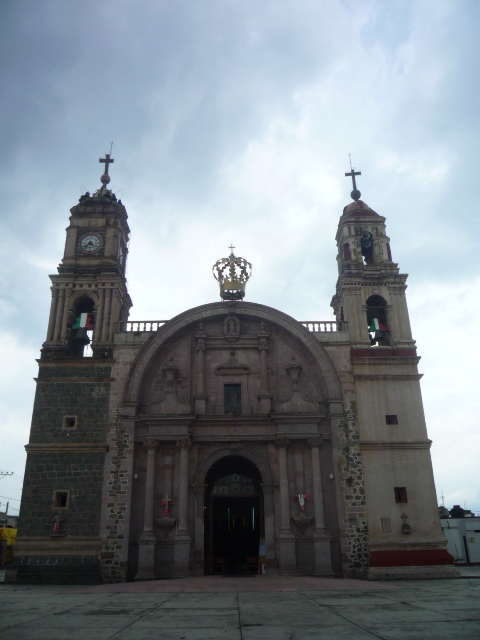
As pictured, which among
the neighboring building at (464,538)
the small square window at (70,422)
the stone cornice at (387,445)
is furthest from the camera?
the neighboring building at (464,538)

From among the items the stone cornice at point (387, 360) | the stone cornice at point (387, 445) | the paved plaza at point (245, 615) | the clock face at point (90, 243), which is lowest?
A: the paved plaza at point (245, 615)

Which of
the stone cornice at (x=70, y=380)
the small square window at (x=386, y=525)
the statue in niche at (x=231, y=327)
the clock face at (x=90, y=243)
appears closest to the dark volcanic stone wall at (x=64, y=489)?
the stone cornice at (x=70, y=380)

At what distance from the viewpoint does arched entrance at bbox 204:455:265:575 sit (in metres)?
23.8

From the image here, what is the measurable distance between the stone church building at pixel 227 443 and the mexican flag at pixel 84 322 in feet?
0.26

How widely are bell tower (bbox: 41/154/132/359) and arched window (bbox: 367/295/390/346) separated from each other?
43.3ft

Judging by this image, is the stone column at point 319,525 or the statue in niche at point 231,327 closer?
the stone column at point 319,525

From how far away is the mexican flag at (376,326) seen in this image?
1073 inches

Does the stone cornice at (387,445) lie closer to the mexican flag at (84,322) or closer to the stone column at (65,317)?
the mexican flag at (84,322)

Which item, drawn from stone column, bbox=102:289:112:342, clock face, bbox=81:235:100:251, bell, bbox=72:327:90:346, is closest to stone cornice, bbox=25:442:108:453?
stone column, bbox=102:289:112:342

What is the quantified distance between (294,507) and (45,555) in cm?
1080

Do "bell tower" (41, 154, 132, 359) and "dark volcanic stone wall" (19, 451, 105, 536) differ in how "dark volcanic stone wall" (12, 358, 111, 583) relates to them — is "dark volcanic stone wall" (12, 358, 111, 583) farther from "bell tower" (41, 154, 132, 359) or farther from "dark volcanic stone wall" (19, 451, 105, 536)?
"bell tower" (41, 154, 132, 359)

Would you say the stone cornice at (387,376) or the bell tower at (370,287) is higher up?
the bell tower at (370,287)

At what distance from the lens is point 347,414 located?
24.7 meters

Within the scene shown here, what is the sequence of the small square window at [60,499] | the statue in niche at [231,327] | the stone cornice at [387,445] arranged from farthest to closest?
1. the statue in niche at [231,327]
2. the stone cornice at [387,445]
3. the small square window at [60,499]
